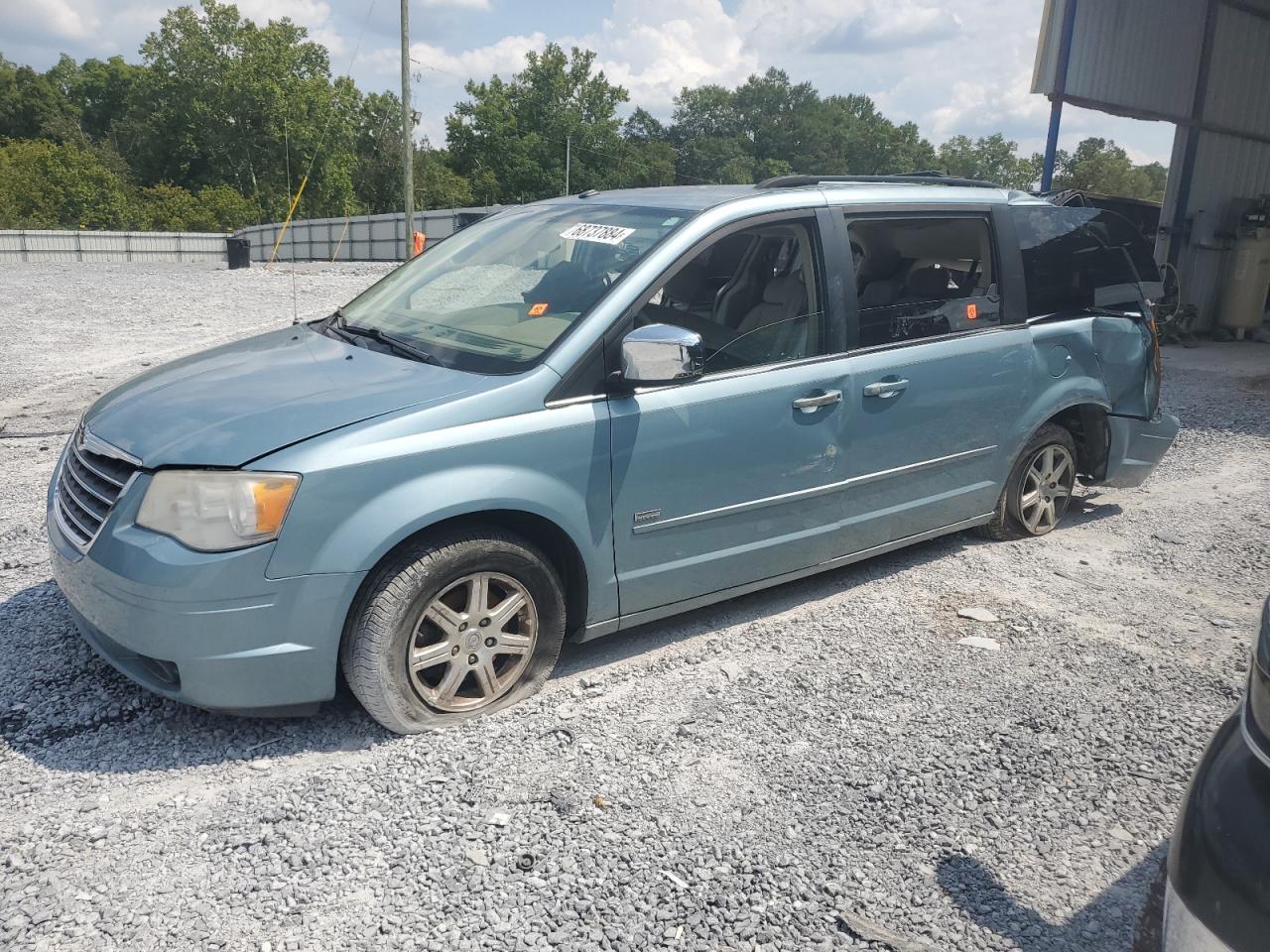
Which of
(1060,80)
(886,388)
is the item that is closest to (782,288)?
(886,388)

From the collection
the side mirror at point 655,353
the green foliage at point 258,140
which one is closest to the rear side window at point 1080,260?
the side mirror at point 655,353

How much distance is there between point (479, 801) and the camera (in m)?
3.07

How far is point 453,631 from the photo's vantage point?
11.2 feet

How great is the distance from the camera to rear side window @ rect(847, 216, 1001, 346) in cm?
439

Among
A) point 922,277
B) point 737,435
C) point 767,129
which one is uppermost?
point 767,129

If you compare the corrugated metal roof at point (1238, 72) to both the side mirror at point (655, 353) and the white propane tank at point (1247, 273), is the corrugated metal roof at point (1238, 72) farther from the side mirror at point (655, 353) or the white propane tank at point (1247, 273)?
the side mirror at point (655, 353)

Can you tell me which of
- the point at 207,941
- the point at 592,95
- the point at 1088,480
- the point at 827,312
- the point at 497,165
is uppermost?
the point at 592,95

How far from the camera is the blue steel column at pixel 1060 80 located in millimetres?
13398

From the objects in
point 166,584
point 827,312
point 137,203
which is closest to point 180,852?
point 166,584

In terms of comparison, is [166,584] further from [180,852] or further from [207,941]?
[207,941]

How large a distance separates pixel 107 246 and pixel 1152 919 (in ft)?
128

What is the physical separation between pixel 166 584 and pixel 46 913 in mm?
910

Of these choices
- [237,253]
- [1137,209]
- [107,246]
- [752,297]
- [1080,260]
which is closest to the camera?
[752,297]

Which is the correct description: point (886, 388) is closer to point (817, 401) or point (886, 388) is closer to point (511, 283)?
point (817, 401)
